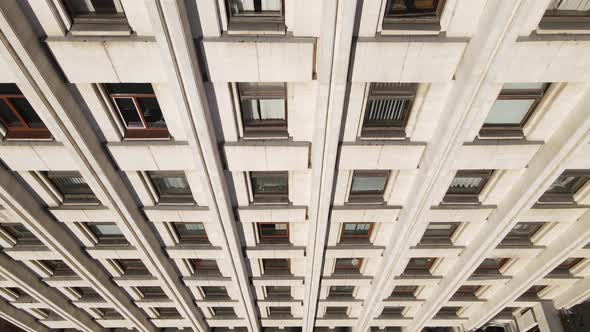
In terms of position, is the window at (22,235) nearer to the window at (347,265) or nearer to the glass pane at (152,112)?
the glass pane at (152,112)

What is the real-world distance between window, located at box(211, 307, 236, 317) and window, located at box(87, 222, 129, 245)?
10054 mm

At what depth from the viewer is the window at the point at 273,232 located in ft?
50.0

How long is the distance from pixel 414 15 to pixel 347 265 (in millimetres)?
13945

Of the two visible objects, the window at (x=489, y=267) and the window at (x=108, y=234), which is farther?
the window at (x=489, y=267)

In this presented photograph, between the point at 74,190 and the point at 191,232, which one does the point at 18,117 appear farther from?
the point at 191,232

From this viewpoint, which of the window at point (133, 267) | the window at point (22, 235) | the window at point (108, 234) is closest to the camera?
the window at point (108, 234)

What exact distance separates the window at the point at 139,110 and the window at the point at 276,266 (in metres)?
10.4

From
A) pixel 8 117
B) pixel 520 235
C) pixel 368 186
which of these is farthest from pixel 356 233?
pixel 8 117

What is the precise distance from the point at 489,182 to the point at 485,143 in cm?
267

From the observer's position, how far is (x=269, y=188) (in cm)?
1300

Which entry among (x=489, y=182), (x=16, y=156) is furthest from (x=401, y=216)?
(x=16, y=156)

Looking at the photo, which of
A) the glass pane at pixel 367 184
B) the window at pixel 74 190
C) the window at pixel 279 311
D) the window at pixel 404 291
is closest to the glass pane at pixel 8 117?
the window at pixel 74 190

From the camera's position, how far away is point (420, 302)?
2067 centimetres

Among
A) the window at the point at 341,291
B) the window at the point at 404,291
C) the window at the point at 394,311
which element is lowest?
the window at the point at 394,311
